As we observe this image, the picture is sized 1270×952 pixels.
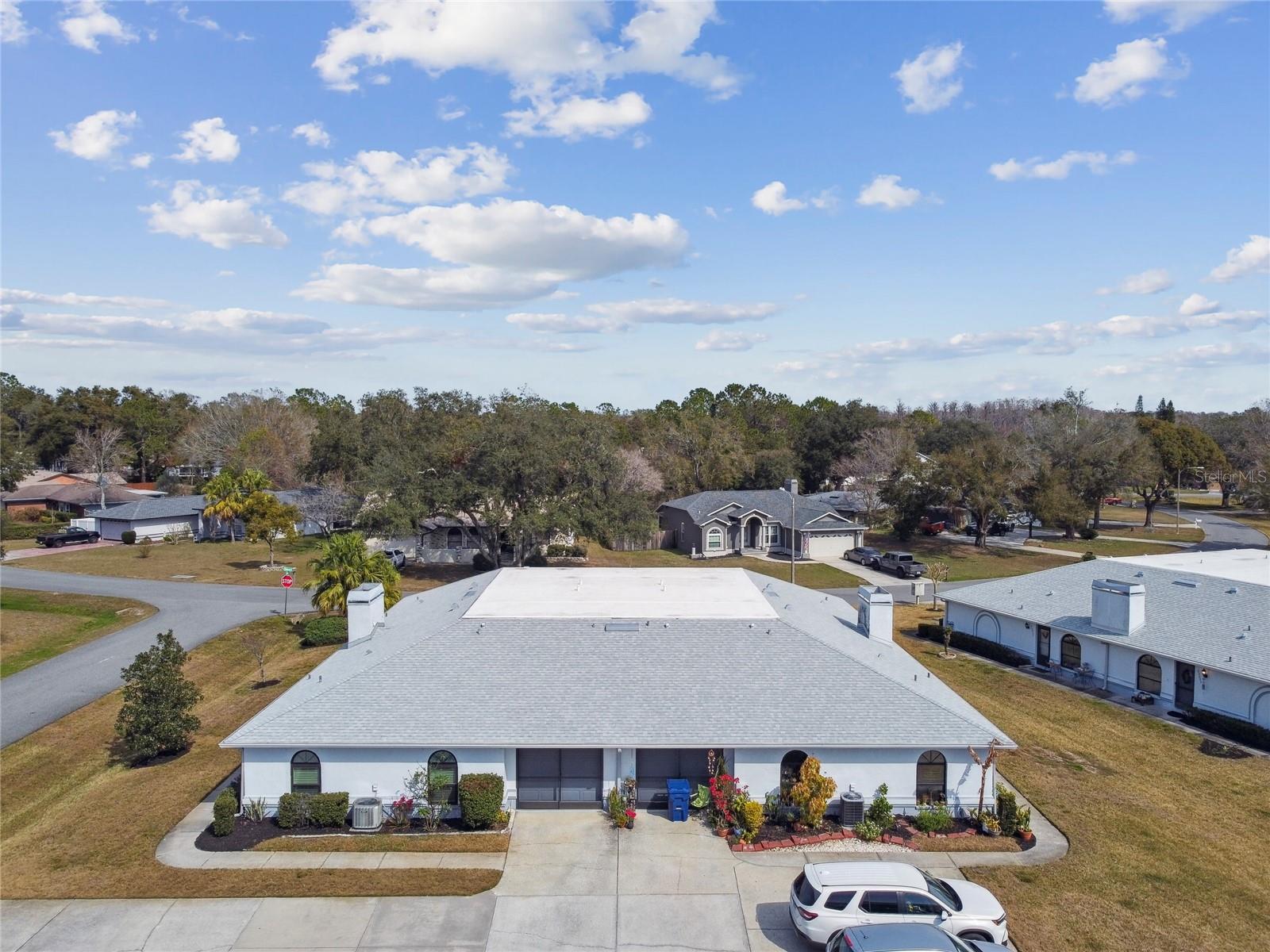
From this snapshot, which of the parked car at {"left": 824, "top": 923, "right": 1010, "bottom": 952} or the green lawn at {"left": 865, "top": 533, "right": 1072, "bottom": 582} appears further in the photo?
the green lawn at {"left": 865, "top": 533, "right": 1072, "bottom": 582}

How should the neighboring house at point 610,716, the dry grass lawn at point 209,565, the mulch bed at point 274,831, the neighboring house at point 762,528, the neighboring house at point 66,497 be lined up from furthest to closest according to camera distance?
the neighboring house at point 66,497
the neighboring house at point 762,528
the dry grass lawn at point 209,565
the neighboring house at point 610,716
the mulch bed at point 274,831

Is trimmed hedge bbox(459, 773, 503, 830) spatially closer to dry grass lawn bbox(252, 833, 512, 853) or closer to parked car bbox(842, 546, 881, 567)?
A: dry grass lawn bbox(252, 833, 512, 853)

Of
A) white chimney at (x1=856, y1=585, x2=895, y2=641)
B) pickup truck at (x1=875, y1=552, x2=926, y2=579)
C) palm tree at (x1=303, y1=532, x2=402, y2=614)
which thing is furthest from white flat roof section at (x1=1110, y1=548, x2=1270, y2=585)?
palm tree at (x1=303, y1=532, x2=402, y2=614)

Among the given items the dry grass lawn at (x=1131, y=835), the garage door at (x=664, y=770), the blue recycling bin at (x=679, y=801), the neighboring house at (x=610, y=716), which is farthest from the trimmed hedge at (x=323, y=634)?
the dry grass lawn at (x=1131, y=835)

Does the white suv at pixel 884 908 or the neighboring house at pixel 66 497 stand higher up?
the neighboring house at pixel 66 497

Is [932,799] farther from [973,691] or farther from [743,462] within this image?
[743,462]

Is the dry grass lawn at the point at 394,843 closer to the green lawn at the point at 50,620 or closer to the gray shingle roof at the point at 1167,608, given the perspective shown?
the gray shingle roof at the point at 1167,608

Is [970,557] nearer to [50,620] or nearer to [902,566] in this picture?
[902,566]
